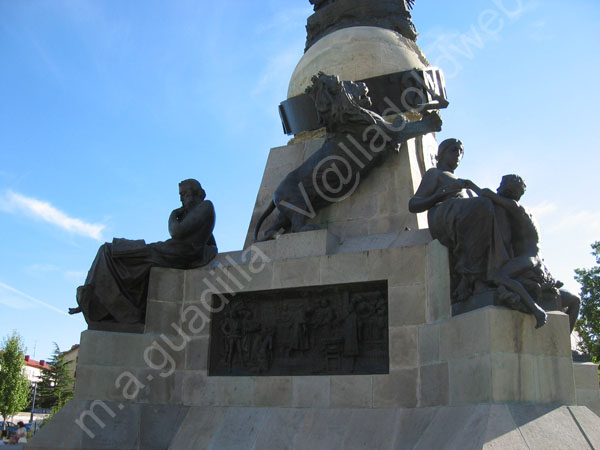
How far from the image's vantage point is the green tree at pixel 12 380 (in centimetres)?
4312

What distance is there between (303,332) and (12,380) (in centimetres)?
4128

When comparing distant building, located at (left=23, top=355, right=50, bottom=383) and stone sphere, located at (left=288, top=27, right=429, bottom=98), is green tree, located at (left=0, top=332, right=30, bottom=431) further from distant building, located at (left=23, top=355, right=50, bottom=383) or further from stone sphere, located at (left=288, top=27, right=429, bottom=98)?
stone sphere, located at (left=288, top=27, right=429, bottom=98)

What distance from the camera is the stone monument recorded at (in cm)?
684

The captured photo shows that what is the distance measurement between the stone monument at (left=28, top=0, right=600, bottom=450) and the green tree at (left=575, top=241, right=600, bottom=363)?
19885 mm

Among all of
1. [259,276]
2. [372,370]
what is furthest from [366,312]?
[259,276]

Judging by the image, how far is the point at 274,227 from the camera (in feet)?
32.9

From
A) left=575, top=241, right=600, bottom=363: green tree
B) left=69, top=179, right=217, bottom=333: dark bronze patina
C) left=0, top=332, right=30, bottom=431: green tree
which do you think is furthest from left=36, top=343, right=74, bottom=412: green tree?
left=69, top=179, right=217, bottom=333: dark bronze patina

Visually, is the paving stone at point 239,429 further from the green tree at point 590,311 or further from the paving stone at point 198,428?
the green tree at point 590,311

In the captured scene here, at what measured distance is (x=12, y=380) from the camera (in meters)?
Answer: 43.5

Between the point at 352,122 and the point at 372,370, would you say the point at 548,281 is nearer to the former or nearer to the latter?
the point at 372,370

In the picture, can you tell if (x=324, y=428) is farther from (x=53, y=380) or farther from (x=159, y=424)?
(x=53, y=380)

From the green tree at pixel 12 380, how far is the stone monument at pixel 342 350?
39.0m

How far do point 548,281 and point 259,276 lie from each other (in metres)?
4.12

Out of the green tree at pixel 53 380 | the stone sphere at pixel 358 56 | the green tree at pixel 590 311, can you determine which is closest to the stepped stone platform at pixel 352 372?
the stone sphere at pixel 358 56
